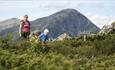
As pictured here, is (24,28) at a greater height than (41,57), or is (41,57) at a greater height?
(41,57)

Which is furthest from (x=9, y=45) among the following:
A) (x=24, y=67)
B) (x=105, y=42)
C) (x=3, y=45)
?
(x=105, y=42)

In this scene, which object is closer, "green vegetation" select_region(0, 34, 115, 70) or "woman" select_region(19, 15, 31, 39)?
"green vegetation" select_region(0, 34, 115, 70)

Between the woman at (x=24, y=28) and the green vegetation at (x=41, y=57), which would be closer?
the green vegetation at (x=41, y=57)

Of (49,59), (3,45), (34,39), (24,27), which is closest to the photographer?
(49,59)

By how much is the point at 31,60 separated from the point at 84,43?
16668mm

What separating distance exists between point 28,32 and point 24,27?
0.37 meters

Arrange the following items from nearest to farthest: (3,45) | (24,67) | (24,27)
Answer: (24,67)
(3,45)
(24,27)

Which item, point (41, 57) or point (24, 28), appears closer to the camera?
point (41, 57)

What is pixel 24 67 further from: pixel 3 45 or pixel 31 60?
pixel 3 45

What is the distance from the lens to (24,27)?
24359 millimetres

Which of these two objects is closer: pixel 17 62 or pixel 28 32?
pixel 17 62

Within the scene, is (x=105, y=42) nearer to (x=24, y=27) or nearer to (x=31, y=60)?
(x=24, y=27)

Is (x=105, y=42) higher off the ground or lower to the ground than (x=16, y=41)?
lower

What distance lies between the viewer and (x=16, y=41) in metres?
20.4
